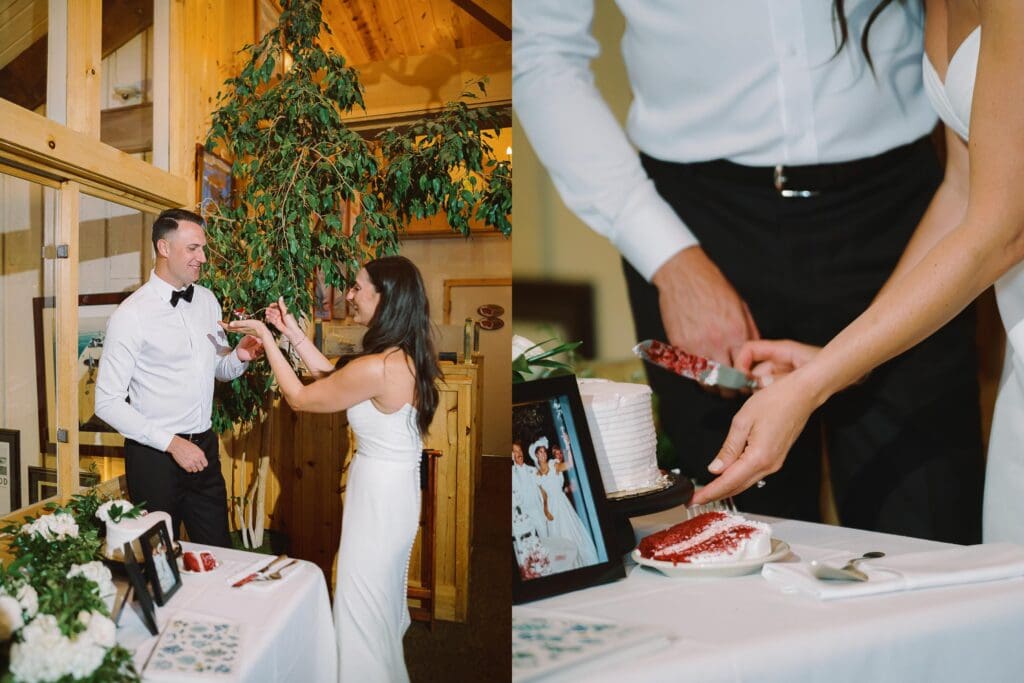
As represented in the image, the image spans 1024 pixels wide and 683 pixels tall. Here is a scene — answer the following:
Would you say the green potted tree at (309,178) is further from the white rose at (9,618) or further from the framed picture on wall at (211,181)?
the white rose at (9,618)

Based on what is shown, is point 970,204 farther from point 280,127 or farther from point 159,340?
point 159,340

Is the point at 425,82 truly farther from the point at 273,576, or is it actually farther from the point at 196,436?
the point at 273,576

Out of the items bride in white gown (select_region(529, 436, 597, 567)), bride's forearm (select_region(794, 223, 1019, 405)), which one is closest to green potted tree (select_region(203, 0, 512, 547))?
bride in white gown (select_region(529, 436, 597, 567))

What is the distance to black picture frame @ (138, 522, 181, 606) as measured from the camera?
1.12 m

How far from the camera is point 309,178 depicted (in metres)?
1.25

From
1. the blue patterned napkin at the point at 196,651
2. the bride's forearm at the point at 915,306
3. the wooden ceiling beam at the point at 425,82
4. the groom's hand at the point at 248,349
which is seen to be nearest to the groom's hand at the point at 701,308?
the bride's forearm at the point at 915,306

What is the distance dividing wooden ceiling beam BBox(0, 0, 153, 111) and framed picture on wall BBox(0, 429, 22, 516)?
2.14ft

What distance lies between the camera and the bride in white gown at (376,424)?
1.26 m

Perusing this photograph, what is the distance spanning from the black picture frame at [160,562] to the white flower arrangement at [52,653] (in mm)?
215

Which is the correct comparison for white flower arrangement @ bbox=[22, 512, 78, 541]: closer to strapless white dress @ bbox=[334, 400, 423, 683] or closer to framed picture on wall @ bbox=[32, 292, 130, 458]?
framed picture on wall @ bbox=[32, 292, 130, 458]

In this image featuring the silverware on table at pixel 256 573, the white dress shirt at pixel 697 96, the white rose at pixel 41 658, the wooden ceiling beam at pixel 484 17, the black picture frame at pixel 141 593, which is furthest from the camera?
the wooden ceiling beam at pixel 484 17

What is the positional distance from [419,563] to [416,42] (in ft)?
3.69

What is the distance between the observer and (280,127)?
4.16ft

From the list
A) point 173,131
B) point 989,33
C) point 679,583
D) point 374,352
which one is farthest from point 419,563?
point 989,33
